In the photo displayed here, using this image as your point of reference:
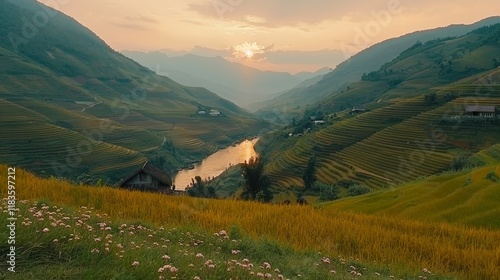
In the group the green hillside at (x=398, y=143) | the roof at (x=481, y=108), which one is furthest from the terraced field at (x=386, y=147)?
the roof at (x=481, y=108)

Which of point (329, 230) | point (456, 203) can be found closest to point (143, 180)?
point (456, 203)

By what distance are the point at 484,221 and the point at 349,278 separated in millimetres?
15037

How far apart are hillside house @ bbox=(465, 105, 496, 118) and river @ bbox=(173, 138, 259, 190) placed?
8241 cm

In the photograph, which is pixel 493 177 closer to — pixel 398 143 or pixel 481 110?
pixel 398 143

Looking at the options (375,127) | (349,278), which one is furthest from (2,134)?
(349,278)

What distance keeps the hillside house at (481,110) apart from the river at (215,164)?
270 ft

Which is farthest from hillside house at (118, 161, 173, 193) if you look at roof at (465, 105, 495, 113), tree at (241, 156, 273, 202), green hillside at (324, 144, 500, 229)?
roof at (465, 105, 495, 113)

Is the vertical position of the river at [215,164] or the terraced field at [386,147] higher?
the terraced field at [386,147]

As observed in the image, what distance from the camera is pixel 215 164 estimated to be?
6289 inches

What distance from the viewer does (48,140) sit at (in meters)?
113

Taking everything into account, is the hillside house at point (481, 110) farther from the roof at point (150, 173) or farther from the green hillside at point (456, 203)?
the roof at point (150, 173)

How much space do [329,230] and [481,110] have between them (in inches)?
4187

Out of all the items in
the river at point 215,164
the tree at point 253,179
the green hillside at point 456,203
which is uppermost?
the green hillside at point 456,203

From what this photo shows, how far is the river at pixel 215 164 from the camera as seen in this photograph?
130m
